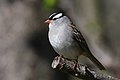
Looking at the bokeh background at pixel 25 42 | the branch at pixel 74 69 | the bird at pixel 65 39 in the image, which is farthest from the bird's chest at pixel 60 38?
the bokeh background at pixel 25 42

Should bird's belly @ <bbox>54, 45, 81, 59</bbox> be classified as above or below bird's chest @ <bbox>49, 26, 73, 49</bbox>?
below

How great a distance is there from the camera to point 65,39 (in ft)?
19.3

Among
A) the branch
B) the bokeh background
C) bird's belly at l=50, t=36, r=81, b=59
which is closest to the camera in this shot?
the branch

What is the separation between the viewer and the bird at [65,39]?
5820 millimetres

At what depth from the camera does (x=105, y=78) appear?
5.13 m

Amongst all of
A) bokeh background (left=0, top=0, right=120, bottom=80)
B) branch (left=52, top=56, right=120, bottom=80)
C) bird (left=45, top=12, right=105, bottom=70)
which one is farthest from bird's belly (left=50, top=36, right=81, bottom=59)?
bokeh background (left=0, top=0, right=120, bottom=80)

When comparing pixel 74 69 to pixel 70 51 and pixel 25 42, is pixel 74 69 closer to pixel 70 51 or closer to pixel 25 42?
pixel 70 51

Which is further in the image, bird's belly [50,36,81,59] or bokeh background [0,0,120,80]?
bokeh background [0,0,120,80]

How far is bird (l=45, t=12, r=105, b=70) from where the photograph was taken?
19.1 feet

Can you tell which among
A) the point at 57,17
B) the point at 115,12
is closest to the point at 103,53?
the point at 57,17

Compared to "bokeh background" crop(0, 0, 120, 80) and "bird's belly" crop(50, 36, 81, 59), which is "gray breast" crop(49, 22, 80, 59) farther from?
"bokeh background" crop(0, 0, 120, 80)

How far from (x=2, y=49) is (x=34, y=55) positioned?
451 mm

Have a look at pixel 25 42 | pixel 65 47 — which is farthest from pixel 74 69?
pixel 25 42

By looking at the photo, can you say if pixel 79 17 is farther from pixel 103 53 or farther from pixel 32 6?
pixel 32 6
